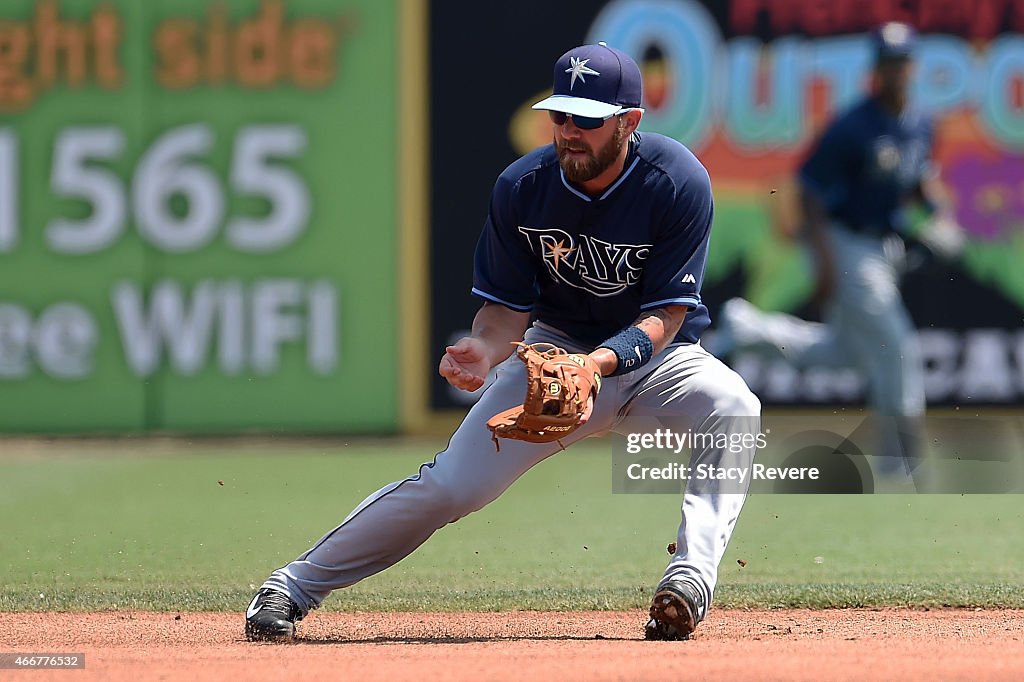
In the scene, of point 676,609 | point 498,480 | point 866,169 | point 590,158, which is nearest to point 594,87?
point 590,158

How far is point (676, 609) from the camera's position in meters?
4.55

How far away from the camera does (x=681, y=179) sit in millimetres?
4859

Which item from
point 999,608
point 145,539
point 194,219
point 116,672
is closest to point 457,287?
point 194,219

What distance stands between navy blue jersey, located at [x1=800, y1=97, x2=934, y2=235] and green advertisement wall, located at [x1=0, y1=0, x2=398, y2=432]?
344cm

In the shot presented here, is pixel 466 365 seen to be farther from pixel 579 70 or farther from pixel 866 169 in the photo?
pixel 866 169

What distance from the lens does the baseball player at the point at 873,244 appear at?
982 cm

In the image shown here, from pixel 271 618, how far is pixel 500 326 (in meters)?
1.16

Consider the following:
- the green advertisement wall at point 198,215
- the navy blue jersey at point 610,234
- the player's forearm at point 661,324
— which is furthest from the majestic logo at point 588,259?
the green advertisement wall at point 198,215

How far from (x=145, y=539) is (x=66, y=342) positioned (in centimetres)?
517

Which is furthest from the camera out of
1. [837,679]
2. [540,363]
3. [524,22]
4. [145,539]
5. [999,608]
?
[524,22]

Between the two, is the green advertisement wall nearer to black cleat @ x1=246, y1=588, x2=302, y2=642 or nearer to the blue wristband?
black cleat @ x1=246, y1=588, x2=302, y2=642

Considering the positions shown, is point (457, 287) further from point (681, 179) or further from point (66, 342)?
point (681, 179)

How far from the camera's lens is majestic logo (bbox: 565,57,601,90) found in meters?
4.74

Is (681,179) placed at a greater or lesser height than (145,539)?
greater
